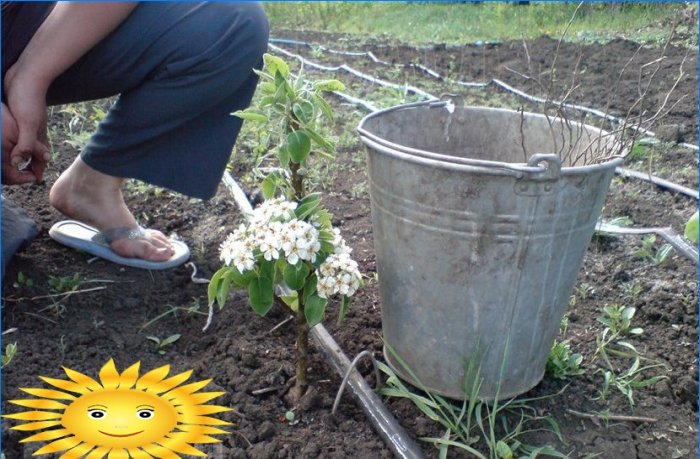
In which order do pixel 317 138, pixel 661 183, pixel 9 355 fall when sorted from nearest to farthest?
pixel 317 138
pixel 9 355
pixel 661 183

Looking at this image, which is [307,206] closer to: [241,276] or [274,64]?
[241,276]

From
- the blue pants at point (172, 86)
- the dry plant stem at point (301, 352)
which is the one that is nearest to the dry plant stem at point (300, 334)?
the dry plant stem at point (301, 352)

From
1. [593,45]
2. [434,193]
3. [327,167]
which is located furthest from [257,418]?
[593,45]

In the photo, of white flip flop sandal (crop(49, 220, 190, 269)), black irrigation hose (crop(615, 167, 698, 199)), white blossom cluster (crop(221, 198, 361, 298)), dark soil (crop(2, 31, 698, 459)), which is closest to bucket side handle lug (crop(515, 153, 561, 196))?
dark soil (crop(2, 31, 698, 459))

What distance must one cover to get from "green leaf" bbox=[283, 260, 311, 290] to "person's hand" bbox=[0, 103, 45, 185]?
89 centimetres

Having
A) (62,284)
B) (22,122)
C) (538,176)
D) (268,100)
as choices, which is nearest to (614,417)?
(538,176)

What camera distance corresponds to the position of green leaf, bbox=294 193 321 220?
5.27 ft

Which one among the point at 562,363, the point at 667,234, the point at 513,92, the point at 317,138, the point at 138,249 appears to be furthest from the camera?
the point at 513,92

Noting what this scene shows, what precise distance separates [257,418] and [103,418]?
36 cm

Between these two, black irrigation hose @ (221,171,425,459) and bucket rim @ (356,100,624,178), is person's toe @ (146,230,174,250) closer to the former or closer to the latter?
black irrigation hose @ (221,171,425,459)

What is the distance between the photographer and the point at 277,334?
204cm

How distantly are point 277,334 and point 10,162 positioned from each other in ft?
2.95

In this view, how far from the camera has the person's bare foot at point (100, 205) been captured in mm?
2270

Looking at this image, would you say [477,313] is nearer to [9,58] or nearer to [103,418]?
[103,418]
